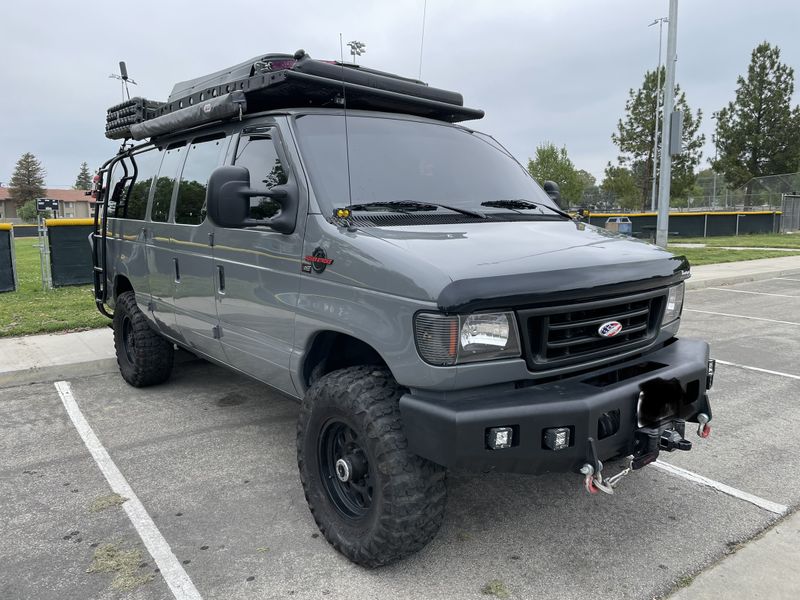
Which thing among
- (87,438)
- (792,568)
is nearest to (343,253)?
(792,568)

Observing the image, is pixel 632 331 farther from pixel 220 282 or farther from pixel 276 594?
pixel 220 282

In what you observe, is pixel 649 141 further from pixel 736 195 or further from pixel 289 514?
pixel 289 514

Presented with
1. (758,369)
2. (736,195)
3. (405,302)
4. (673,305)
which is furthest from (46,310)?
(736,195)

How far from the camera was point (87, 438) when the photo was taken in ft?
15.0

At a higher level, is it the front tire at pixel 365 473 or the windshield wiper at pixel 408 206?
the windshield wiper at pixel 408 206

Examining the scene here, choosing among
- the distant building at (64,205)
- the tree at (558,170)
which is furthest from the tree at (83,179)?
the tree at (558,170)

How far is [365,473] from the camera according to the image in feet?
9.44

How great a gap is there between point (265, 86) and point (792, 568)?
12.1 ft

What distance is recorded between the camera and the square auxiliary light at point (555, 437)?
2.49 meters

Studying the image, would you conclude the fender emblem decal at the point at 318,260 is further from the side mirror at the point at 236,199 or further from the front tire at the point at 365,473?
the front tire at the point at 365,473

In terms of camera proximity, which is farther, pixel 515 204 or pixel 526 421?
pixel 515 204

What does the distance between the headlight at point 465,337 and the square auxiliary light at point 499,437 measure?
11.6 inches

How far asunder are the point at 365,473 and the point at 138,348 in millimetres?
3423

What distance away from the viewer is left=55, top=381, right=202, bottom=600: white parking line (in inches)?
110
